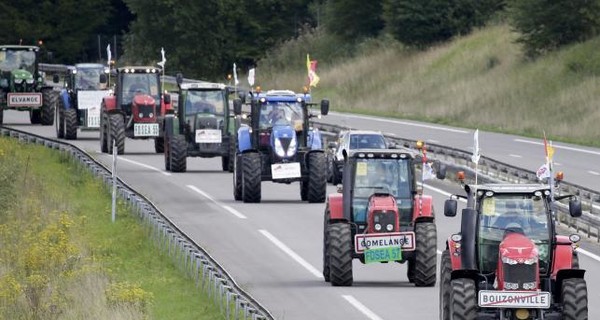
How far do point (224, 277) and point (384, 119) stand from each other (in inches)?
1823

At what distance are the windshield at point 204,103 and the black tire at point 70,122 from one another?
10.4 metres

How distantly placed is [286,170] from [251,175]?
2.69ft

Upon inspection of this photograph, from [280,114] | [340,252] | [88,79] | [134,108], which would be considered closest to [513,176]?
[280,114]

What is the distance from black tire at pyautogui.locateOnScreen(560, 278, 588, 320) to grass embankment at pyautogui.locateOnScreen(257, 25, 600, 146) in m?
39.0

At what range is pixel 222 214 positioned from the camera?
1502 inches

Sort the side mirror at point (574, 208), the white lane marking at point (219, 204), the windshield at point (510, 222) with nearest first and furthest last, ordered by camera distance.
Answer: the windshield at point (510, 222) < the side mirror at point (574, 208) < the white lane marking at point (219, 204)

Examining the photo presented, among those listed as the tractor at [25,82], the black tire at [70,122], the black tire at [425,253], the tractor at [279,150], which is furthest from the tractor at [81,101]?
the black tire at [425,253]

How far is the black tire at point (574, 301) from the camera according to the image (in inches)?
808

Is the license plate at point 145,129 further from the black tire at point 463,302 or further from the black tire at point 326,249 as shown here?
the black tire at point 463,302

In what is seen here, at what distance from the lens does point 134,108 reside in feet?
171

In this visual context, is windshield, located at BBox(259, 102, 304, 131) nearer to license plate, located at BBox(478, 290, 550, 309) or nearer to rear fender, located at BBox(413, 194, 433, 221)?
rear fender, located at BBox(413, 194, 433, 221)

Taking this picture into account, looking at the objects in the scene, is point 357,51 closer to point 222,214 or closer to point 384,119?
point 384,119

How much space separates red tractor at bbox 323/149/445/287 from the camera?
26.5 m

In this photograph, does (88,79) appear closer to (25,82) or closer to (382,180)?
(25,82)
